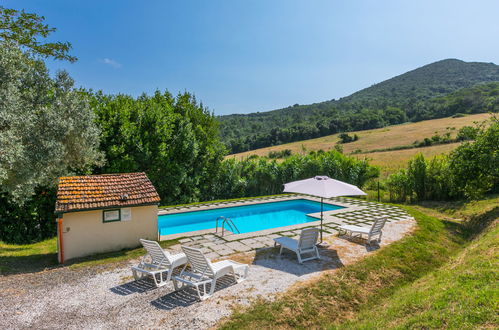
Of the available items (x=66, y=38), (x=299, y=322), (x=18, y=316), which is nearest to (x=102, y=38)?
(x=66, y=38)

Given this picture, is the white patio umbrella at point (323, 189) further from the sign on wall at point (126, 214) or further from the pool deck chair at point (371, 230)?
the sign on wall at point (126, 214)

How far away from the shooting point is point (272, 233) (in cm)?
1041

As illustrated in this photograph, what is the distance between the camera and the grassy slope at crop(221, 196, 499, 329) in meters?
4.14

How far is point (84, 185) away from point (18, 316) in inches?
169

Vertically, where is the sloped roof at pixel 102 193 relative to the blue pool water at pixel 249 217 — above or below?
above

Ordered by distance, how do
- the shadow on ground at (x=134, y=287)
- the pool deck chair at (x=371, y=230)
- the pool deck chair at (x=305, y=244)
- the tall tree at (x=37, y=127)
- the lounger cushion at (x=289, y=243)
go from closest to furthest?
1. the shadow on ground at (x=134, y=287)
2. the pool deck chair at (x=305, y=244)
3. the lounger cushion at (x=289, y=243)
4. the tall tree at (x=37, y=127)
5. the pool deck chair at (x=371, y=230)

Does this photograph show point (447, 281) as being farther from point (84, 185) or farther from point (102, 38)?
point (102, 38)

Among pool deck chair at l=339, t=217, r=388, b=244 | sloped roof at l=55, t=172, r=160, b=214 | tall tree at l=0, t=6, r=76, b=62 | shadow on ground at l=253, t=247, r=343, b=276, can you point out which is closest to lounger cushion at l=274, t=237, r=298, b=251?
shadow on ground at l=253, t=247, r=343, b=276

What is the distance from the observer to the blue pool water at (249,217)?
44.5 feet

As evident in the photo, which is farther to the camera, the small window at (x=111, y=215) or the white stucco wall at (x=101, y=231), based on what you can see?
the small window at (x=111, y=215)

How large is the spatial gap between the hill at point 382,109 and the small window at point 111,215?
1588 inches

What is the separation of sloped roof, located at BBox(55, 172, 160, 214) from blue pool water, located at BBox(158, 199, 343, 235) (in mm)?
3799

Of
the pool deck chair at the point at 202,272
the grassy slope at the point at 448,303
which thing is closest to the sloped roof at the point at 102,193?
the pool deck chair at the point at 202,272

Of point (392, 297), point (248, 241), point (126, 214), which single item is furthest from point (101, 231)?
point (392, 297)
